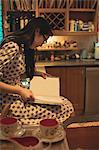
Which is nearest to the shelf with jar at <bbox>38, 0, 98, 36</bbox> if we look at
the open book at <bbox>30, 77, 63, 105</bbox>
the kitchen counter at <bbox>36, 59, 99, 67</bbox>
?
the kitchen counter at <bbox>36, 59, 99, 67</bbox>

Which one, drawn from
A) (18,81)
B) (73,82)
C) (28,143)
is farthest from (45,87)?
(73,82)

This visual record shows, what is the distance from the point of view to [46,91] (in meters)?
1.63

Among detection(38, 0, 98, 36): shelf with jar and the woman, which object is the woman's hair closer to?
the woman

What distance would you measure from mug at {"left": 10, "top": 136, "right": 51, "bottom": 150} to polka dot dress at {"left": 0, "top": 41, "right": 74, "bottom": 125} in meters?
0.44

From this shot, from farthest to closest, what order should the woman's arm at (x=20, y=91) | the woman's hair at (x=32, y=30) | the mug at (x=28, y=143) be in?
the woman's hair at (x=32, y=30) → the woman's arm at (x=20, y=91) → the mug at (x=28, y=143)

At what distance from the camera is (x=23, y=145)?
837mm

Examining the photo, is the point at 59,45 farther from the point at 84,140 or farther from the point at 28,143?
the point at 28,143

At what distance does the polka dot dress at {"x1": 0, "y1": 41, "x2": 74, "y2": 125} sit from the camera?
1443 mm

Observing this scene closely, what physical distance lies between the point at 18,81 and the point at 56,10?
87.1 inches

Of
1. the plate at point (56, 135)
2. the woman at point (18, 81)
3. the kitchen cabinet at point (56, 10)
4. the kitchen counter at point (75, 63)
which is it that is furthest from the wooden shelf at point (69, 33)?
the plate at point (56, 135)

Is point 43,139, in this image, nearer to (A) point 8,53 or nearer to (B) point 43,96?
(B) point 43,96

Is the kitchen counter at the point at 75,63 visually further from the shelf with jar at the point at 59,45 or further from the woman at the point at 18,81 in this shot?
the woman at the point at 18,81

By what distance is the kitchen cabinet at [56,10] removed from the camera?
12.0 feet

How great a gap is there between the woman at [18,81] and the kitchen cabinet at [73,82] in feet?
5.71
